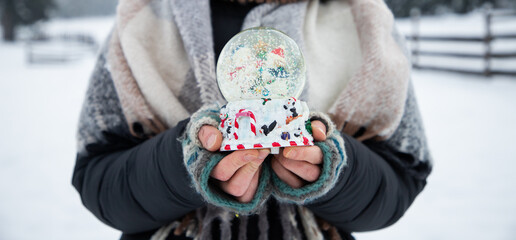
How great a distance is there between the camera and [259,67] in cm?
91

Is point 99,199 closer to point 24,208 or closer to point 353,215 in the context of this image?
point 353,215

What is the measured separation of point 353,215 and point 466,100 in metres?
6.61

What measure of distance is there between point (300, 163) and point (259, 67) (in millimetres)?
266

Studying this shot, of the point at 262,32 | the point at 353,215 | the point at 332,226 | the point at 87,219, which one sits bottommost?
the point at 87,219

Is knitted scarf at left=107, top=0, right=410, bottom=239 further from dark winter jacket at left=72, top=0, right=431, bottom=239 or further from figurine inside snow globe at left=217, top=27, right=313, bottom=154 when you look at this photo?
figurine inside snow globe at left=217, top=27, right=313, bottom=154

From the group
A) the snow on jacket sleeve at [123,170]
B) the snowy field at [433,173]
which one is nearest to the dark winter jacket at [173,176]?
the snow on jacket sleeve at [123,170]

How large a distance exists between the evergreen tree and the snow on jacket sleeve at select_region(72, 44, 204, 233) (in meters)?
27.7

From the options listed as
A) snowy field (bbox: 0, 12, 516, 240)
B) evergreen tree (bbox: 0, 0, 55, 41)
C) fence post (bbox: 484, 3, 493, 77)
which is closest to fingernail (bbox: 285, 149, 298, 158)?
snowy field (bbox: 0, 12, 516, 240)

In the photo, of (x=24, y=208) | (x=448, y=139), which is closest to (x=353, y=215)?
(x=24, y=208)

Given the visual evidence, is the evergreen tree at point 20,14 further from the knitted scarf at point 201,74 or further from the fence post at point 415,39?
the knitted scarf at point 201,74

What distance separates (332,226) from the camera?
4.03 ft

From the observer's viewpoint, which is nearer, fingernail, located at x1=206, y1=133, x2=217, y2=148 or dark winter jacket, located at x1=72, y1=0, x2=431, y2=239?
fingernail, located at x1=206, y1=133, x2=217, y2=148

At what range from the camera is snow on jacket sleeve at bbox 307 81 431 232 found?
986 mm

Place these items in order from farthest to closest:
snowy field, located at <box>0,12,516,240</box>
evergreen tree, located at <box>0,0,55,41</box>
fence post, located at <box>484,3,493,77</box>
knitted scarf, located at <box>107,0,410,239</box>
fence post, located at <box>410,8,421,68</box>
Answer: evergreen tree, located at <box>0,0,55,41</box> → fence post, located at <box>410,8,421,68</box> → fence post, located at <box>484,3,493,77</box> → snowy field, located at <box>0,12,516,240</box> → knitted scarf, located at <box>107,0,410,239</box>
